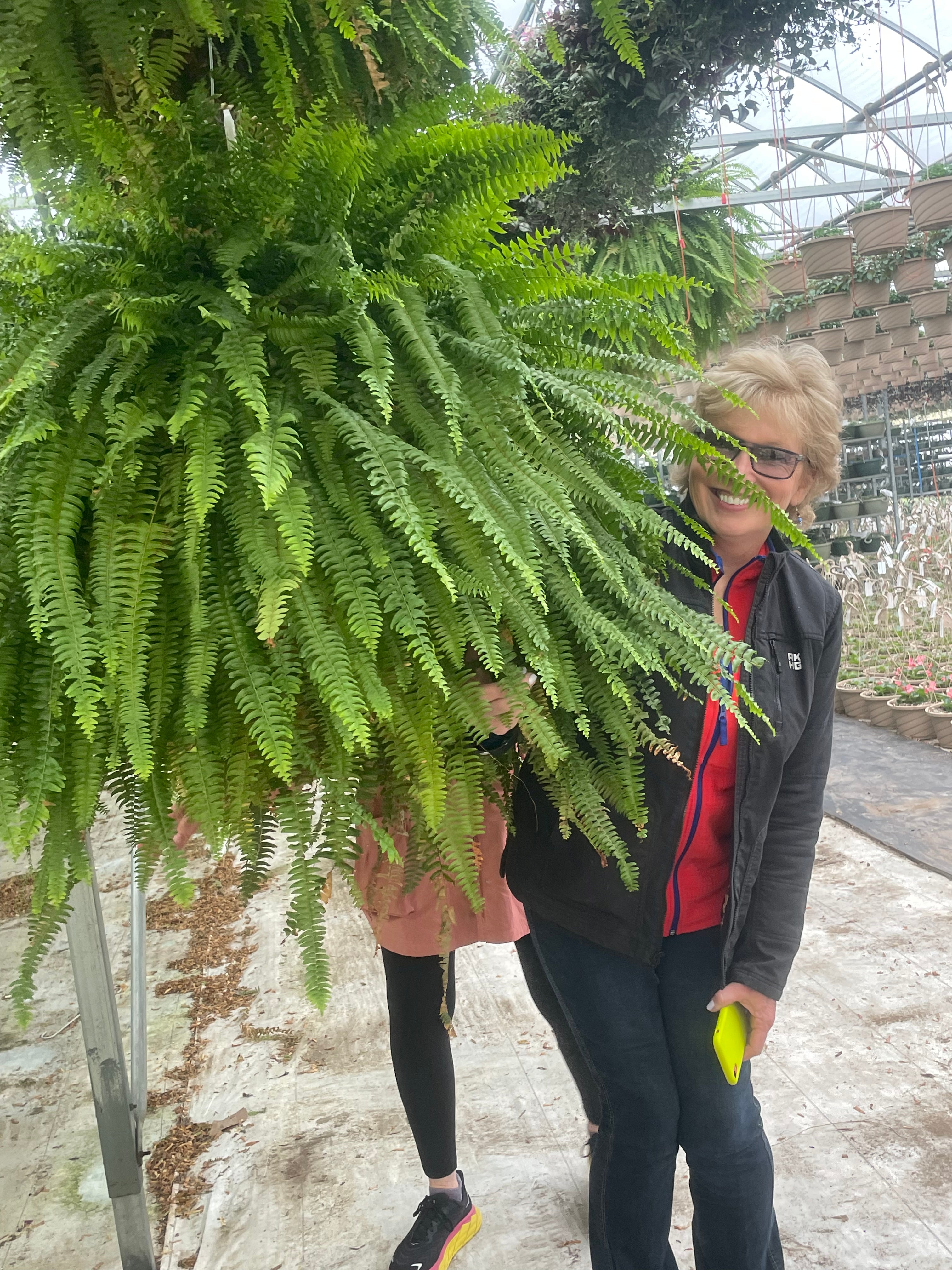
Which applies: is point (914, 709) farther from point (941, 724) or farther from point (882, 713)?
point (882, 713)

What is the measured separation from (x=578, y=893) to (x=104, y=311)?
0.99 meters

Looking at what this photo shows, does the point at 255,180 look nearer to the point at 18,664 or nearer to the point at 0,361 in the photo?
the point at 0,361

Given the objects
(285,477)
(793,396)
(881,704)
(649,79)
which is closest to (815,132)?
(881,704)

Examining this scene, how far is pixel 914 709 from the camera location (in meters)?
5.16

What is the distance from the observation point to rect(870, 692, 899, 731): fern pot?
543 cm

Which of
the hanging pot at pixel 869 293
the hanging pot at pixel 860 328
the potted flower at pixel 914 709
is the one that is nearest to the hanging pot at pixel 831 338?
the hanging pot at pixel 860 328

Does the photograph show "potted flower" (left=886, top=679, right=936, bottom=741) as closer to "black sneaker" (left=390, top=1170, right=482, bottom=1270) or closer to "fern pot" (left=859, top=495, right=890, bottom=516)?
"fern pot" (left=859, top=495, right=890, bottom=516)

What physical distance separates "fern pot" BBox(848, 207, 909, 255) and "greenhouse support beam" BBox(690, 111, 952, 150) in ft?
2.46

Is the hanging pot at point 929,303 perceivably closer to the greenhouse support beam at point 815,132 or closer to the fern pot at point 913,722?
the greenhouse support beam at point 815,132

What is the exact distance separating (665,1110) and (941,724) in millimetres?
4158

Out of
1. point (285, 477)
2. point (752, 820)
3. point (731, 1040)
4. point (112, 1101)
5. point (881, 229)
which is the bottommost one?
point (112, 1101)

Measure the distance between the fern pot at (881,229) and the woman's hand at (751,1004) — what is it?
14.4 ft

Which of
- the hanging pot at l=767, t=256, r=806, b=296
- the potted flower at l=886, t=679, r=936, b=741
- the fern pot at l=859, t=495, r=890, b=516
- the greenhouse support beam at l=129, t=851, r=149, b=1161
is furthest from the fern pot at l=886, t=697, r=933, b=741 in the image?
the greenhouse support beam at l=129, t=851, r=149, b=1161

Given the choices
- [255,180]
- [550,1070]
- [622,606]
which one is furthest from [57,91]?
[550,1070]
